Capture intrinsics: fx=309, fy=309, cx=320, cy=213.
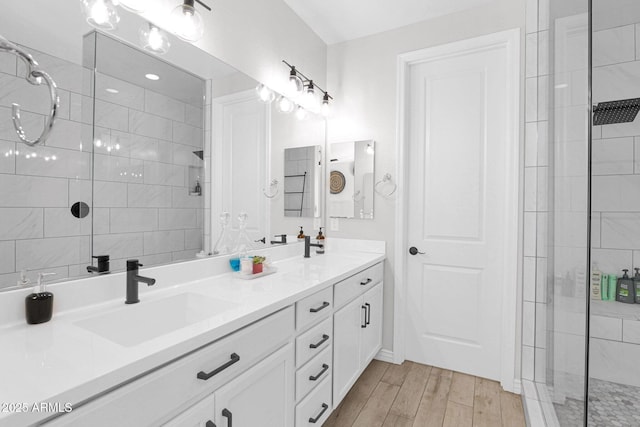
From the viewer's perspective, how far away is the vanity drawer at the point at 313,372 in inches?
51.8

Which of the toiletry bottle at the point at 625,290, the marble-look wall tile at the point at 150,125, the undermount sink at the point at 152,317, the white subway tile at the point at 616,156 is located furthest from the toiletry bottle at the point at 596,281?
the marble-look wall tile at the point at 150,125

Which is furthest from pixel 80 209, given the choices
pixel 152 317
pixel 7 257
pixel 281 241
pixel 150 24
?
pixel 281 241

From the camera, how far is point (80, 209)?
1.09 meters

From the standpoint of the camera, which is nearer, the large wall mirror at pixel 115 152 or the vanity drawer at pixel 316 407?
the large wall mirror at pixel 115 152

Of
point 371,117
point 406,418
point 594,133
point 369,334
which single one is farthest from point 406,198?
point 406,418

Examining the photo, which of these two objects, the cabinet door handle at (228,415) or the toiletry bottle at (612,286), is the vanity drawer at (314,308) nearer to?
the cabinet door handle at (228,415)

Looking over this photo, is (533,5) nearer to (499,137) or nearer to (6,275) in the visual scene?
(499,137)

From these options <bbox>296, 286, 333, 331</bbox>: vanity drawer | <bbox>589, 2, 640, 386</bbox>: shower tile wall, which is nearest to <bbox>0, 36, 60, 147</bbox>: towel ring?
<bbox>296, 286, 333, 331</bbox>: vanity drawer

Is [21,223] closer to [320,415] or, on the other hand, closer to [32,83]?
[32,83]

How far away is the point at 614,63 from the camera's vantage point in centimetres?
142

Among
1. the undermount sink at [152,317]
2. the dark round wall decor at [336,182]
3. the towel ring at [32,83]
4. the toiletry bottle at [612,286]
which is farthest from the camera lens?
the dark round wall decor at [336,182]

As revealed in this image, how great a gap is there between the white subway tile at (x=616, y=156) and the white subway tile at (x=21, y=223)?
209 cm

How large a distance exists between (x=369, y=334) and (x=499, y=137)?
1638 millimetres

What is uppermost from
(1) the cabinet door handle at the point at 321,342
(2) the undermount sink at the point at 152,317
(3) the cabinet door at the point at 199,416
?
(2) the undermount sink at the point at 152,317
